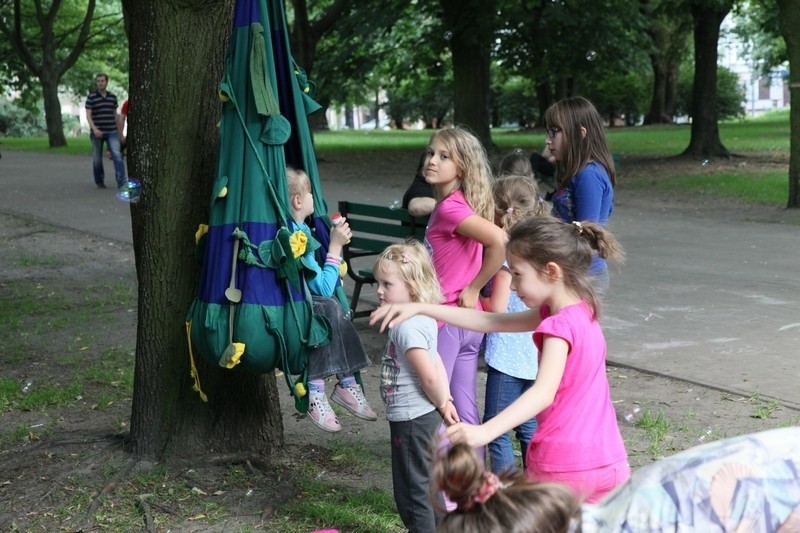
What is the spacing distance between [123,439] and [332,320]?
1263 millimetres

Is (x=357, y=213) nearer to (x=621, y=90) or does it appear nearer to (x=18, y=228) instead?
(x=18, y=228)

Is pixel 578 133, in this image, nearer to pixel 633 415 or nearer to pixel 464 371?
pixel 464 371

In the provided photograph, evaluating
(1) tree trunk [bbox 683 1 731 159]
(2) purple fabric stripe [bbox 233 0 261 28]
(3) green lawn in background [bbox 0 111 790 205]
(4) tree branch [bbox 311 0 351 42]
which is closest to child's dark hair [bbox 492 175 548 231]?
(2) purple fabric stripe [bbox 233 0 261 28]

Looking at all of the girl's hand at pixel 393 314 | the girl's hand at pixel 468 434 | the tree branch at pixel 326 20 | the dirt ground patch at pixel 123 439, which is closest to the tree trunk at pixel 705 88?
the tree branch at pixel 326 20

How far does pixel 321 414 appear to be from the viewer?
4.36 meters

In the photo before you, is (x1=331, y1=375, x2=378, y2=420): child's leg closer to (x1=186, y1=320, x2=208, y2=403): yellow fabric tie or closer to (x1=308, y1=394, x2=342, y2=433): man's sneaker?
(x1=308, y1=394, x2=342, y2=433): man's sneaker

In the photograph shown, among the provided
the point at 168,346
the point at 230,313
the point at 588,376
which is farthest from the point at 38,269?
the point at 588,376

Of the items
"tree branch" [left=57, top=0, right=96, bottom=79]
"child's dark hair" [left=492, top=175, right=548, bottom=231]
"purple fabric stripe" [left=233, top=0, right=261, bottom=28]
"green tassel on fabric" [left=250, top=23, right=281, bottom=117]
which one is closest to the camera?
"green tassel on fabric" [left=250, top=23, right=281, bottom=117]

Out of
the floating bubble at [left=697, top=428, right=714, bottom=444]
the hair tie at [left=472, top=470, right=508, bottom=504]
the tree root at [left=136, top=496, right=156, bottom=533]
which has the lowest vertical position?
the floating bubble at [left=697, top=428, right=714, bottom=444]

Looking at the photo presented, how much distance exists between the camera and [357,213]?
7.48 metres

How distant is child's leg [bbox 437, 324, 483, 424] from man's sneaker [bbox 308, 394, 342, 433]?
1.96 ft

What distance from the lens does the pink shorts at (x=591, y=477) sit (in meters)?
2.72

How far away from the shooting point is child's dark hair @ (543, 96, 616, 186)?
14.2 ft

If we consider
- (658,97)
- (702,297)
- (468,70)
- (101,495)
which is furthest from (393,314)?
(658,97)
